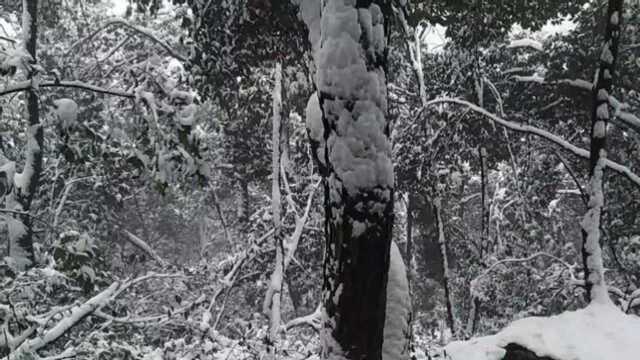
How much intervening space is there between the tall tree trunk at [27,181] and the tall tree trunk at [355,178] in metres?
4.75

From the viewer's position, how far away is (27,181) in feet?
26.0

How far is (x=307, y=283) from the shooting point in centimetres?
1934

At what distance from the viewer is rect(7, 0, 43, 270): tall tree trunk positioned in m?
7.00

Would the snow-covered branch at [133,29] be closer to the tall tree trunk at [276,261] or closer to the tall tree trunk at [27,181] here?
the tall tree trunk at [27,181]

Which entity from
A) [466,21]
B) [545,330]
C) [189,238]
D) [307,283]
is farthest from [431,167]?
[189,238]

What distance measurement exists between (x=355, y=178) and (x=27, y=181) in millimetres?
6255

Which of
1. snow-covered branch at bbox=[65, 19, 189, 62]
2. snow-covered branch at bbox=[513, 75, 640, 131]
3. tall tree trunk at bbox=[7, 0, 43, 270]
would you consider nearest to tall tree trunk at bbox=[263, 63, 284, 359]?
snow-covered branch at bbox=[65, 19, 189, 62]

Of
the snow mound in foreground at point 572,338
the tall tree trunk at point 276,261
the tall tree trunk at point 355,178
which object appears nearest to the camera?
the tall tree trunk at point 355,178

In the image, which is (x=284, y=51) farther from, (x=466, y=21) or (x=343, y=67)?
(x=466, y=21)

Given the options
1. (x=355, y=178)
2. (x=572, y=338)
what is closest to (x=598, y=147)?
(x=572, y=338)

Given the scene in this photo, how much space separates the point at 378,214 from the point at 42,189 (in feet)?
46.2

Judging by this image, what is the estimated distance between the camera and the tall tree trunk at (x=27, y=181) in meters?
7.00

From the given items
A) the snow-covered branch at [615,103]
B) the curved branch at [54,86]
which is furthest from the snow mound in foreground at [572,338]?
the curved branch at [54,86]

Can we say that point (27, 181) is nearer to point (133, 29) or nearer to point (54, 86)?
point (54, 86)
